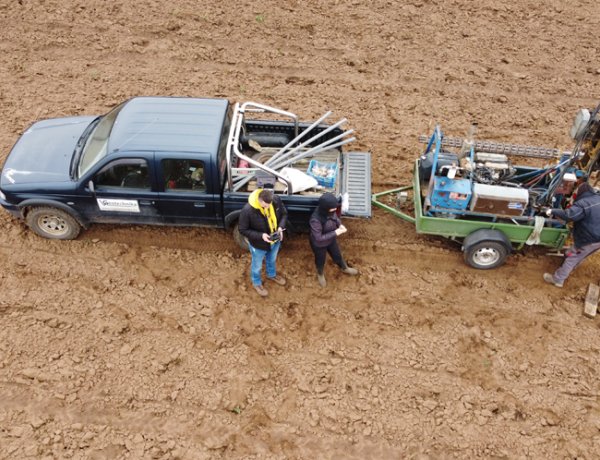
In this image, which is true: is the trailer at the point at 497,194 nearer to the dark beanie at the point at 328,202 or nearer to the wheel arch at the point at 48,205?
the dark beanie at the point at 328,202

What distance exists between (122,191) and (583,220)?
5.90 m

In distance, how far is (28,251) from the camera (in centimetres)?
712

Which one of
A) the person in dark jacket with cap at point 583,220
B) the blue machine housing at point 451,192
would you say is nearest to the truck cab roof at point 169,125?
the blue machine housing at point 451,192

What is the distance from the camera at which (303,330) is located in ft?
21.1

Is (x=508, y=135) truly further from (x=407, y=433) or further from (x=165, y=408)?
(x=165, y=408)

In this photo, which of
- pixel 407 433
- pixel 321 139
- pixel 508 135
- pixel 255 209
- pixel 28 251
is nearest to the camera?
pixel 407 433

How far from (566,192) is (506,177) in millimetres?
795

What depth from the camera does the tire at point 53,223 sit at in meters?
6.87

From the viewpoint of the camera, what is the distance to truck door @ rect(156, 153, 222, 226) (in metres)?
6.34

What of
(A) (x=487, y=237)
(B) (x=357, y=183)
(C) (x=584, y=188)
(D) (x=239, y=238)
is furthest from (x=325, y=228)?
(C) (x=584, y=188)

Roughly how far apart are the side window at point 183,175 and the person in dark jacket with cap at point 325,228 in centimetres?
157

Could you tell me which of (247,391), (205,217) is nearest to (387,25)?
(205,217)

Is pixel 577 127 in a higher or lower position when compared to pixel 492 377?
higher

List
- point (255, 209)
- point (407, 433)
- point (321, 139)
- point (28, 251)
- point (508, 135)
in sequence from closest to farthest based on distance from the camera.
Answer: point (407, 433), point (255, 209), point (28, 251), point (321, 139), point (508, 135)
